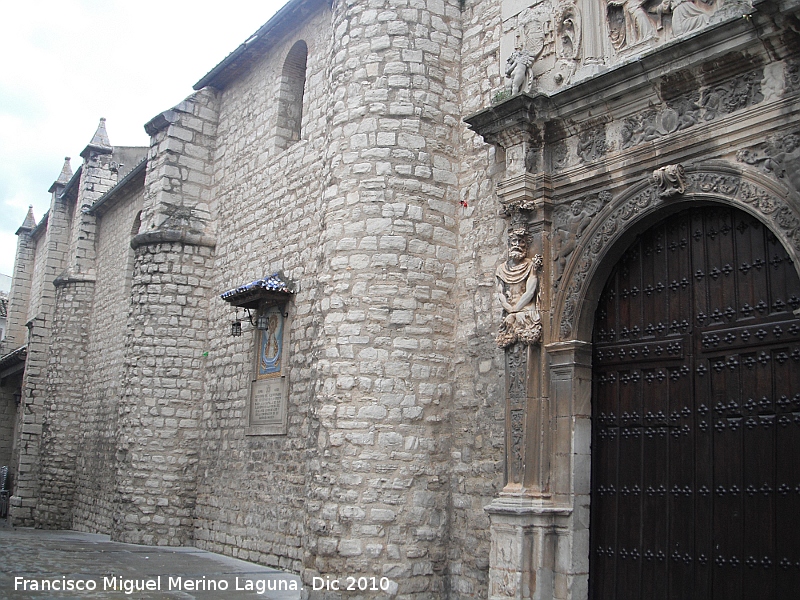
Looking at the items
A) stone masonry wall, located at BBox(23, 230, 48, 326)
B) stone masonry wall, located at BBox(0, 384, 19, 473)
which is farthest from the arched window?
stone masonry wall, located at BBox(0, 384, 19, 473)

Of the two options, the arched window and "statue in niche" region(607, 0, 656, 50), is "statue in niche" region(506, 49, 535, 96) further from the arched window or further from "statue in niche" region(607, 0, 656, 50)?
the arched window

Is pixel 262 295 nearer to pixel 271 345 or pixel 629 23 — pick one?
pixel 271 345

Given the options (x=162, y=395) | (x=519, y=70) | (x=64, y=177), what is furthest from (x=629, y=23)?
(x=64, y=177)

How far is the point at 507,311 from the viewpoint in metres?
6.94

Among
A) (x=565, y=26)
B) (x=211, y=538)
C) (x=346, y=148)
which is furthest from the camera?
(x=211, y=538)

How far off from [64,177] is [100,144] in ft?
14.0

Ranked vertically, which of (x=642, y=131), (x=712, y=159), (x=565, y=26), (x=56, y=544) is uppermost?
(x=565, y=26)

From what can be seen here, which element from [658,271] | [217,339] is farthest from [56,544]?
[658,271]

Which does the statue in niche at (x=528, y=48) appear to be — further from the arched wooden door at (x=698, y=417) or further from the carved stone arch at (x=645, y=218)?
the arched wooden door at (x=698, y=417)

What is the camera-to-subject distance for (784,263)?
5.40m

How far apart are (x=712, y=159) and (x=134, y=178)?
41.4 feet

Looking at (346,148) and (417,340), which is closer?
(417,340)

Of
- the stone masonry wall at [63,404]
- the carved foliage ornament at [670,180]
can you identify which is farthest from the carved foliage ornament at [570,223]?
the stone masonry wall at [63,404]

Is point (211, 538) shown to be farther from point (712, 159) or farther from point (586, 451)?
point (712, 159)
